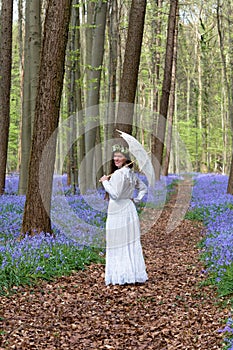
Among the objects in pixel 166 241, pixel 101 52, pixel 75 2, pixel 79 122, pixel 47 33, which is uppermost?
pixel 75 2

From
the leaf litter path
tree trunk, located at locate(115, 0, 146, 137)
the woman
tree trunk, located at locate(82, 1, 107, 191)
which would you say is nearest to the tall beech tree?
the leaf litter path

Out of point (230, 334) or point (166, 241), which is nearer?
point (230, 334)

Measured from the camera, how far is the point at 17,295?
7.30m

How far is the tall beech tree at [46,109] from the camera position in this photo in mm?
9539

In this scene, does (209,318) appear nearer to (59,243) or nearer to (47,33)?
(59,243)

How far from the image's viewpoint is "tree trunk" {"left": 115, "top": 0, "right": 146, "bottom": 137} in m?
13.1

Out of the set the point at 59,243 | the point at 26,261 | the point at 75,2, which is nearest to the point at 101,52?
the point at 75,2

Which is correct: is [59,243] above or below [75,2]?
below

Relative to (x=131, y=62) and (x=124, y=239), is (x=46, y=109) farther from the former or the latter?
(x=131, y=62)

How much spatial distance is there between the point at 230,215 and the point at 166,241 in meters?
1.97

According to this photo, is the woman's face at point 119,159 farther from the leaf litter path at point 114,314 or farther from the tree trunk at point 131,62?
the tree trunk at point 131,62

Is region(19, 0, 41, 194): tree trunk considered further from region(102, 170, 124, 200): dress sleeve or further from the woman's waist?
region(102, 170, 124, 200): dress sleeve

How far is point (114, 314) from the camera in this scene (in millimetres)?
7113

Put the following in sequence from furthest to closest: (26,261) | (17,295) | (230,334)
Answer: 1. (26,261)
2. (17,295)
3. (230,334)
